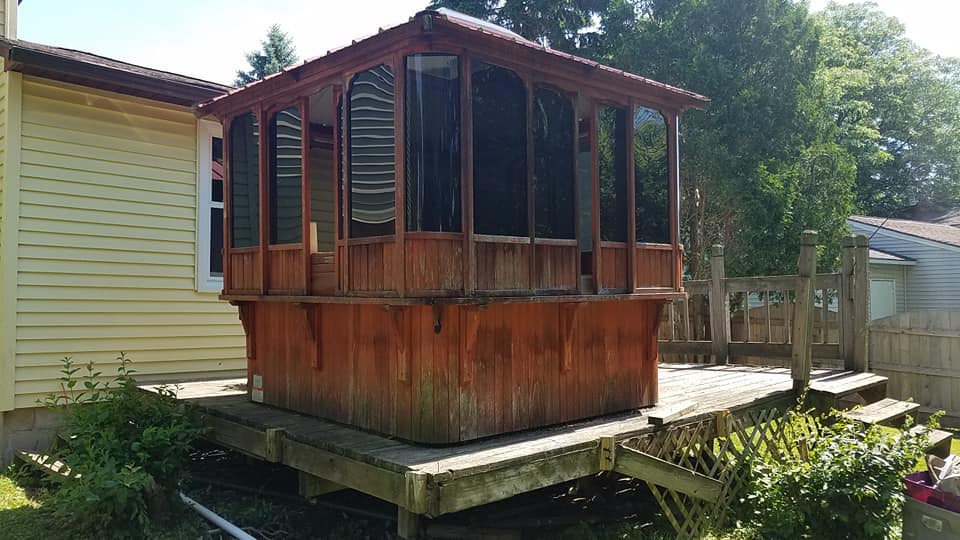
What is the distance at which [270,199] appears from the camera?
5465mm

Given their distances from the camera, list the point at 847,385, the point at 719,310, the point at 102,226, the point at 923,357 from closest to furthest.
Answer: the point at 847,385 → the point at 102,226 → the point at 719,310 → the point at 923,357

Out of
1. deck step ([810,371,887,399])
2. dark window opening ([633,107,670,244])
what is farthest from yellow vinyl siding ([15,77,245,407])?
deck step ([810,371,887,399])

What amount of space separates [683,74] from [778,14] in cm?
224

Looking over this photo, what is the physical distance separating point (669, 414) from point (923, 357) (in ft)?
22.3

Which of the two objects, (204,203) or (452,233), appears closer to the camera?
(452,233)

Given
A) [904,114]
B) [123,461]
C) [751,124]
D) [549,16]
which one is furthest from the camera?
[904,114]

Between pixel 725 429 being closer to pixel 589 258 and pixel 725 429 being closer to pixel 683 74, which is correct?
pixel 589 258

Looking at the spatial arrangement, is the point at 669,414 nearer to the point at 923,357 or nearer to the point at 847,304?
the point at 847,304

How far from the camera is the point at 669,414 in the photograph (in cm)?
485

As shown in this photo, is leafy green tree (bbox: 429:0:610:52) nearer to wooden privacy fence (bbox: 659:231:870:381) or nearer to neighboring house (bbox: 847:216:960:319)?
neighboring house (bbox: 847:216:960:319)

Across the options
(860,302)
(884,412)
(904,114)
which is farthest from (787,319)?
(904,114)

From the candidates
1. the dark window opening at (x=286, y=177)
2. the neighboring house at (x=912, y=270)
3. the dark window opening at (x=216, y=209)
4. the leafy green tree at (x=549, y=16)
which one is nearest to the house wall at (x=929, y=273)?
the neighboring house at (x=912, y=270)

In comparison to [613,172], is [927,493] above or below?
below

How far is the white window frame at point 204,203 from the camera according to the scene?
7.76m
